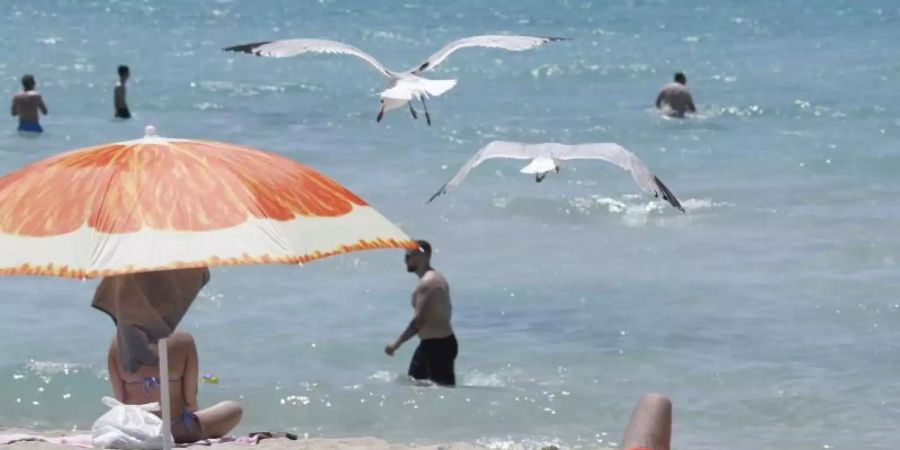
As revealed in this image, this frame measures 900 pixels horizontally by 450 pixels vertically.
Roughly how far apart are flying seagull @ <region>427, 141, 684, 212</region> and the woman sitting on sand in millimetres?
1517

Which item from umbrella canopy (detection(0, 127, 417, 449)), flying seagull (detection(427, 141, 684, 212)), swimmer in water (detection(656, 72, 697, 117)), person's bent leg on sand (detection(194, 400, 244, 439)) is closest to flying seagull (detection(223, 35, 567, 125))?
flying seagull (detection(427, 141, 684, 212))

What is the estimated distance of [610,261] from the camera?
652 inches

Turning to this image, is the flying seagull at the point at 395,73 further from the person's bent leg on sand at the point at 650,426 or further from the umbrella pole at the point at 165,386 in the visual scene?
the person's bent leg on sand at the point at 650,426

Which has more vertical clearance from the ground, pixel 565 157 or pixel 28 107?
pixel 565 157

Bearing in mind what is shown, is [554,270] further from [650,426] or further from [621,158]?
[650,426]

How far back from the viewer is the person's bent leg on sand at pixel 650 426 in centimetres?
312

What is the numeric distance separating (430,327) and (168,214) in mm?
5908

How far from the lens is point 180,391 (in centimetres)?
764

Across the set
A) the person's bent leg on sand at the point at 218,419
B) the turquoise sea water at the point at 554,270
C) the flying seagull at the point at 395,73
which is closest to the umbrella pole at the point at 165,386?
the person's bent leg on sand at the point at 218,419

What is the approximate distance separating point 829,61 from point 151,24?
22.6 metres

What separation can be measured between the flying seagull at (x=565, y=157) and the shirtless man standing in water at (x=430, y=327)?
76.8 inches

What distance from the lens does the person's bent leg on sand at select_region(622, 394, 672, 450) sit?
3117 mm

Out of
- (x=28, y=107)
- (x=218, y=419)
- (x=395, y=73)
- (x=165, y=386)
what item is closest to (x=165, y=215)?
(x=165, y=386)

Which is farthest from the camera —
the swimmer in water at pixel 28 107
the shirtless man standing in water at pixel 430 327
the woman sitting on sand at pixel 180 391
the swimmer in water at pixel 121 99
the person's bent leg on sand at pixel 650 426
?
the swimmer in water at pixel 121 99
